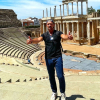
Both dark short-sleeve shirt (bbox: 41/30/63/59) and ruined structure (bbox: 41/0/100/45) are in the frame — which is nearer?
dark short-sleeve shirt (bbox: 41/30/63/59)

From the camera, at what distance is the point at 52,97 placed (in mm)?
4352

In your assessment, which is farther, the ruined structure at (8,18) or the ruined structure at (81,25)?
the ruined structure at (8,18)

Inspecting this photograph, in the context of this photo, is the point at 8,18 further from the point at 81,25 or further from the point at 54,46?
the point at 54,46

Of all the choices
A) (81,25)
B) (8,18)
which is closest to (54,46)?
(81,25)

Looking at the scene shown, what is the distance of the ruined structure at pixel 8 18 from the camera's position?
35075mm

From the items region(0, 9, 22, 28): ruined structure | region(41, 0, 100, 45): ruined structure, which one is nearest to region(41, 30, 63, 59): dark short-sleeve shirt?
region(41, 0, 100, 45): ruined structure

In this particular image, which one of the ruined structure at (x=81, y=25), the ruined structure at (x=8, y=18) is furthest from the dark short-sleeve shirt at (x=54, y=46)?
the ruined structure at (x=8, y=18)

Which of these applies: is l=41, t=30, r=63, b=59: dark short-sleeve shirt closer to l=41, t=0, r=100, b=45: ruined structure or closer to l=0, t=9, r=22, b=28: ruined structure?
l=41, t=0, r=100, b=45: ruined structure

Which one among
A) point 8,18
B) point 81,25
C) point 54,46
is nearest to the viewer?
point 54,46

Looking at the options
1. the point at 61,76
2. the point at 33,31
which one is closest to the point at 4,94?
the point at 61,76

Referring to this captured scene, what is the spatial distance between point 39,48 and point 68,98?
2207 cm

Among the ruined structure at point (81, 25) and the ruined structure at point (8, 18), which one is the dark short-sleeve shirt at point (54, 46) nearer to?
the ruined structure at point (81, 25)

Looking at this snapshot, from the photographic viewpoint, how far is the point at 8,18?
A: 38.4 metres

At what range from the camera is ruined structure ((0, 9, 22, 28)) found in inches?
1381
